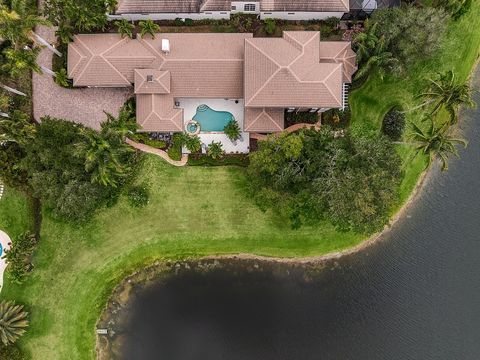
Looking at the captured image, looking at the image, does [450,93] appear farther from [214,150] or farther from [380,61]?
[214,150]

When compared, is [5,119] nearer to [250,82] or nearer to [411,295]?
[250,82]

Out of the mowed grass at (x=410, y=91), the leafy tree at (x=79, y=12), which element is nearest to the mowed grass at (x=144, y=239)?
A: the mowed grass at (x=410, y=91)

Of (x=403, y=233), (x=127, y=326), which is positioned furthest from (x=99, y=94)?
(x=403, y=233)

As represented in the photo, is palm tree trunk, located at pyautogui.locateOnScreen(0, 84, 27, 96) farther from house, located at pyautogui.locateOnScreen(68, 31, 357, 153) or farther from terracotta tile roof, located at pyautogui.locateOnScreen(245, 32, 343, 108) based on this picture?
terracotta tile roof, located at pyautogui.locateOnScreen(245, 32, 343, 108)

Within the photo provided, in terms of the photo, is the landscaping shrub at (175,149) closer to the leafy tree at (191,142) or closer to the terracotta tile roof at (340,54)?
the leafy tree at (191,142)

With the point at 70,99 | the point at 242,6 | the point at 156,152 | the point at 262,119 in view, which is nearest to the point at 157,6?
the point at 242,6

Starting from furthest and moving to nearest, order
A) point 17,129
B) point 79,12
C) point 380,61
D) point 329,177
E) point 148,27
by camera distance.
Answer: point 148,27 → point 380,61 → point 17,129 → point 79,12 → point 329,177
